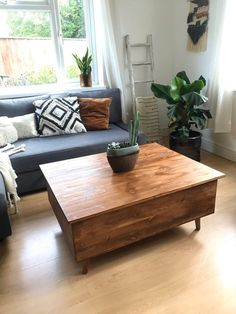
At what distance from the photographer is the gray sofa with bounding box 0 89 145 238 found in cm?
232

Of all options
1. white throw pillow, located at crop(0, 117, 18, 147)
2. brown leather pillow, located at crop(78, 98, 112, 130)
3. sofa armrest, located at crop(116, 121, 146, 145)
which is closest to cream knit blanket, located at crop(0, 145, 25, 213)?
white throw pillow, located at crop(0, 117, 18, 147)

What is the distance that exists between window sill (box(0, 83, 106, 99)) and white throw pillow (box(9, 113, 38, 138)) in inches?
16.6

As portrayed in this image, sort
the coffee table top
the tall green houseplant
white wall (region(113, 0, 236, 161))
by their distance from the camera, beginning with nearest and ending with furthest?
the coffee table top, the tall green houseplant, white wall (region(113, 0, 236, 161))

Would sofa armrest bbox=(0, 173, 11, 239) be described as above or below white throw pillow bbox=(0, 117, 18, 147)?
below

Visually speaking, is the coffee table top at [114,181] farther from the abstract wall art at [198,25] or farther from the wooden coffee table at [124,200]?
the abstract wall art at [198,25]

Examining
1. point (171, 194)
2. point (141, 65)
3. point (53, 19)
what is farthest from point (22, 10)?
point (171, 194)

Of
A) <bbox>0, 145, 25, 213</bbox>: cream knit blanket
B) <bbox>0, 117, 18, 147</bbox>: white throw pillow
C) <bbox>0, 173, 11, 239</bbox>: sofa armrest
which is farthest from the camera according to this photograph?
<bbox>0, 117, 18, 147</bbox>: white throw pillow

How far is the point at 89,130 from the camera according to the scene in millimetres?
2922

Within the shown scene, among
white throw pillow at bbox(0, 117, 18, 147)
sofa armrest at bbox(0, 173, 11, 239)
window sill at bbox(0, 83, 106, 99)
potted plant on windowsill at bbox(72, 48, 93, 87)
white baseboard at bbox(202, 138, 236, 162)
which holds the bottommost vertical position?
white baseboard at bbox(202, 138, 236, 162)

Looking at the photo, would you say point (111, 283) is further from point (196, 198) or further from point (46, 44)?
point (46, 44)

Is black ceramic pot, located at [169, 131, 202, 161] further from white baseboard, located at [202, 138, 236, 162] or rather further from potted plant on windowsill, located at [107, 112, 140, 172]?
potted plant on windowsill, located at [107, 112, 140, 172]

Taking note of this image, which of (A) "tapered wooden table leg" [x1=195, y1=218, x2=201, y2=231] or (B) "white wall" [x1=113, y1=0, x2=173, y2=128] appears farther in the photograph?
(B) "white wall" [x1=113, y1=0, x2=173, y2=128]

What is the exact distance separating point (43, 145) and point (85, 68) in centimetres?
120

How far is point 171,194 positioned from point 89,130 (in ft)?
5.15
